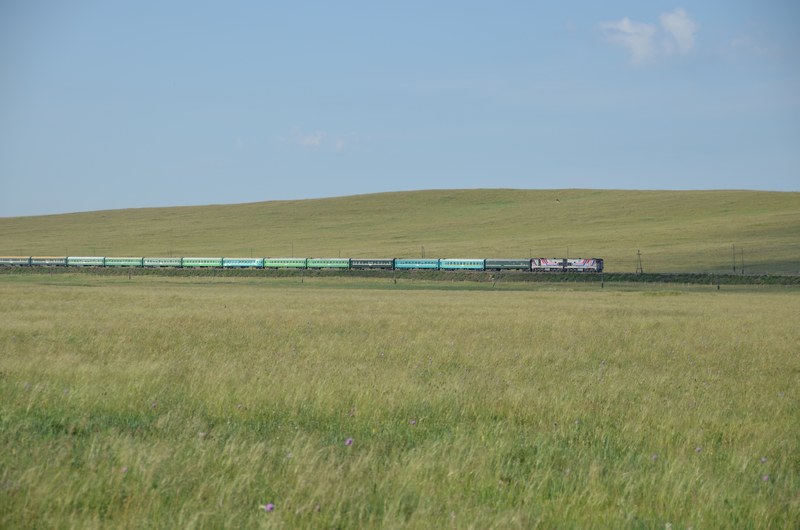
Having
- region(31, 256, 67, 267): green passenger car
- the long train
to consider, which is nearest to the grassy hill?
the long train

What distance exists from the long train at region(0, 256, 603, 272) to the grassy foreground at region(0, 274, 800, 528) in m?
53.3

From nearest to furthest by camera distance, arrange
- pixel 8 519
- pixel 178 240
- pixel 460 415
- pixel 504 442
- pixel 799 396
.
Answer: pixel 8 519 → pixel 504 442 → pixel 460 415 → pixel 799 396 → pixel 178 240

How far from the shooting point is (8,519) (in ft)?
16.2

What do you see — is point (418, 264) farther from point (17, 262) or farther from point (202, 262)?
point (17, 262)

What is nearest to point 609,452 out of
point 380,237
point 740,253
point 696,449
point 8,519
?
point 696,449

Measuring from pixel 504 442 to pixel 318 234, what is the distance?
326ft

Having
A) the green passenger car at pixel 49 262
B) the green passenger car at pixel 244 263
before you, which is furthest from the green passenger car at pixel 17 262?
the green passenger car at pixel 244 263

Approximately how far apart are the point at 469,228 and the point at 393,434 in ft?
320

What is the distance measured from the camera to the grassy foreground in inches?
215

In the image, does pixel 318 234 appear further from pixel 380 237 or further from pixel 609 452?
pixel 609 452

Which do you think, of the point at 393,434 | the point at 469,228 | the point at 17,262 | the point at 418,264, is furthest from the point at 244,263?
the point at 393,434

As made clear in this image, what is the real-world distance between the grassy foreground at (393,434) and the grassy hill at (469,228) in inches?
2199

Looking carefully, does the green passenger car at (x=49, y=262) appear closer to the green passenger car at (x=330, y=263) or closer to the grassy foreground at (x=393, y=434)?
the green passenger car at (x=330, y=263)

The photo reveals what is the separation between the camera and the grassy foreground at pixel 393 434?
545 centimetres
